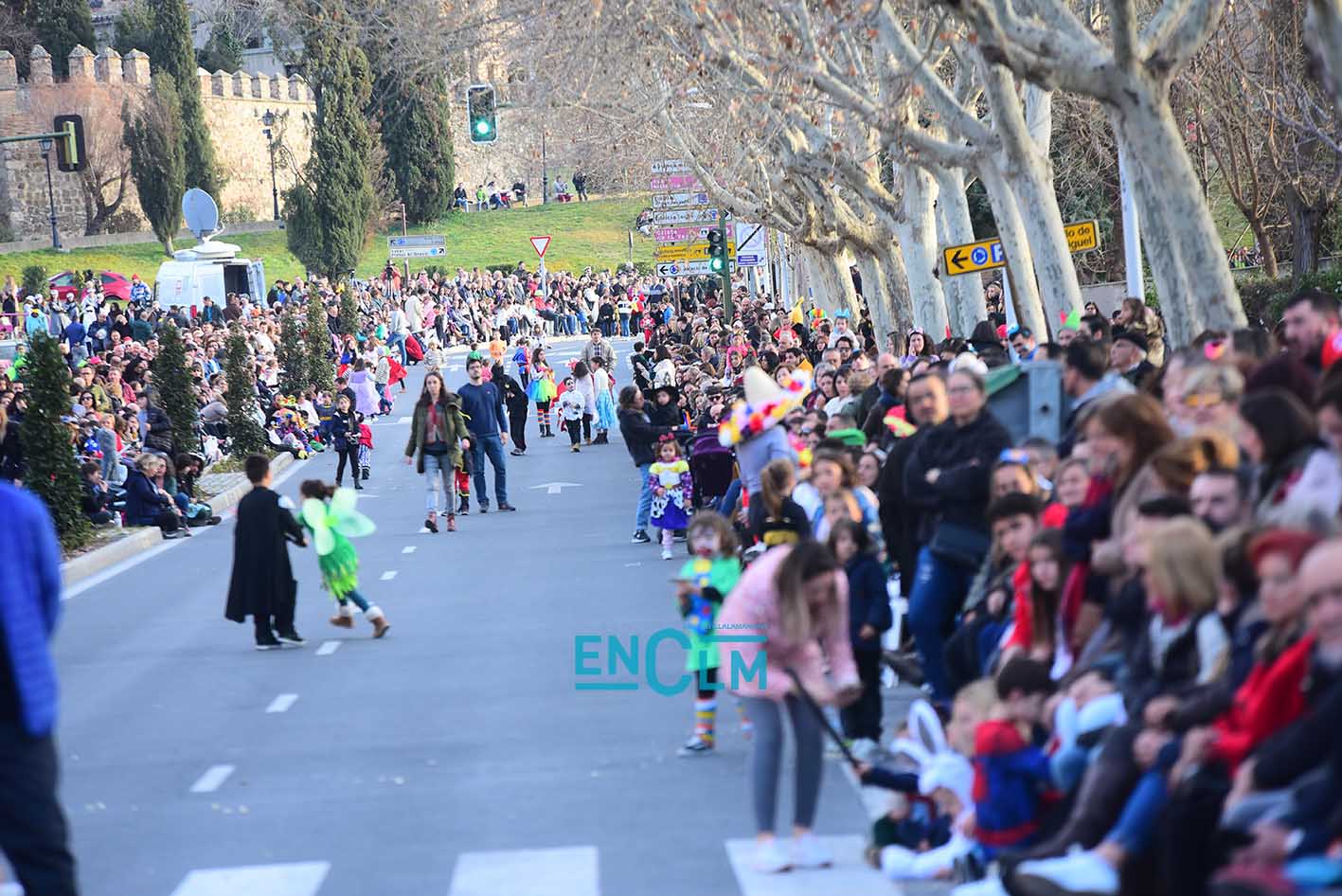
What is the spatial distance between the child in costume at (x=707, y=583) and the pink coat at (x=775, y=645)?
156cm

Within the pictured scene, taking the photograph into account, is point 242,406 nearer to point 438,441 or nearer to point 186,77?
point 438,441

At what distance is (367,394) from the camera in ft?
138

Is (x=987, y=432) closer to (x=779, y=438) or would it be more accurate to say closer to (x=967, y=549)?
(x=967, y=549)

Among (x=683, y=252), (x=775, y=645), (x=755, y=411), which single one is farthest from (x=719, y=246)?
(x=775, y=645)

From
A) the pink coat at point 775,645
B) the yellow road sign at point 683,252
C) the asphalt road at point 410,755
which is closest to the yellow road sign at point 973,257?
the asphalt road at point 410,755

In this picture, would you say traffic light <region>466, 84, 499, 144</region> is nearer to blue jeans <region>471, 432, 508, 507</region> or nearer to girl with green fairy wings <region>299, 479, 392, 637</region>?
blue jeans <region>471, 432, 508, 507</region>

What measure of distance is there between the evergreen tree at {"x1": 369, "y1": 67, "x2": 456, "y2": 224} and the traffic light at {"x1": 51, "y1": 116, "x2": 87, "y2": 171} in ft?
202

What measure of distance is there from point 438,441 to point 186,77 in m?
73.1

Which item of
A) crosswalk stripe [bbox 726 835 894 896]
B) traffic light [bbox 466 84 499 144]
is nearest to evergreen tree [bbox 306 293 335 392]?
traffic light [bbox 466 84 499 144]

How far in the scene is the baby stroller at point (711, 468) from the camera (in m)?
20.6

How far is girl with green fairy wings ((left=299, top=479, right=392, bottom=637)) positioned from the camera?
51.6 ft

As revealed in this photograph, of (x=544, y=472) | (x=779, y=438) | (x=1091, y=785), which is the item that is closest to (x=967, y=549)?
(x=1091, y=785)

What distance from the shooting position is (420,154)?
101 meters

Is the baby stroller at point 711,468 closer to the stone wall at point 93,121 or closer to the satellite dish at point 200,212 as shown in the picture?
the satellite dish at point 200,212
